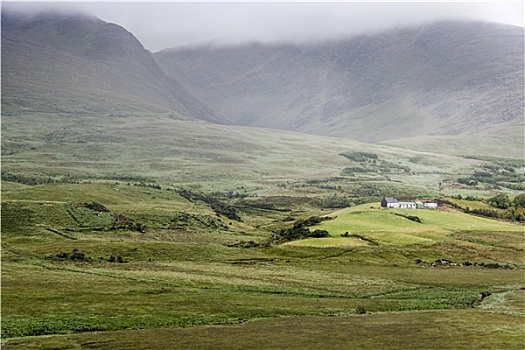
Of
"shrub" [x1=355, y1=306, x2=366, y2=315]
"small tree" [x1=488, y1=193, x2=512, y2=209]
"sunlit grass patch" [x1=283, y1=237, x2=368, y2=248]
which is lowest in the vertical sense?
"sunlit grass patch" [x1=283, y1=237, x2=368, y2=248]

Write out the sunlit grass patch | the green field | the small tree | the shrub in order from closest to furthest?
the green field, the shrub, the sunlit grass patch, the small tree

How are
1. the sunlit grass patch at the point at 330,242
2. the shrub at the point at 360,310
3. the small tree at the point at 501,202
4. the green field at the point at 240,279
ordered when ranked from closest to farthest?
the green field at the point at 240,279, the shrub at the point at 360,310, the sunlit grass patch at the point at 330,242, the small tree at the point at 501,202

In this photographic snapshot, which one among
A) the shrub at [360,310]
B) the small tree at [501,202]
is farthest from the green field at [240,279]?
the small tree at [501,202]

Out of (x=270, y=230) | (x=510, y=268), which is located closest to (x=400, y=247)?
(x=510, y=268)

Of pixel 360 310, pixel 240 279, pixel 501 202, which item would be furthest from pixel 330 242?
pixel 501 202

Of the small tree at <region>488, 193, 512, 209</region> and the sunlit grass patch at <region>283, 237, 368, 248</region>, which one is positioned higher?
the small tree at <region>488, 193, 512, 209</region>

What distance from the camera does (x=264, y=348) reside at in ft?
172

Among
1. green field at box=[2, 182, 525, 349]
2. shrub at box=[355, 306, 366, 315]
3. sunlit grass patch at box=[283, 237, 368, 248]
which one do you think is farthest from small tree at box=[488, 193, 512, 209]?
shrub at box=[355, 306, 366, 315]

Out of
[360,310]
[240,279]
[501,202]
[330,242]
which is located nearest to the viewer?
[360,310]

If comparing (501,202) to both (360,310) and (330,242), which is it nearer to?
(330,242)

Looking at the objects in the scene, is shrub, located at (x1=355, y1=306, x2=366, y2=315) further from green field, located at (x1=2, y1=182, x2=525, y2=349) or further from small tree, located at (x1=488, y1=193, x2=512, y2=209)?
small tree, located at (x1=488, y1=193, x2=512, y2=209)

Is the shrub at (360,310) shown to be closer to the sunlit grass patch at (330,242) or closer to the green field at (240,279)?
the green field at (240,279)

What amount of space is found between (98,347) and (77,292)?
25349mm

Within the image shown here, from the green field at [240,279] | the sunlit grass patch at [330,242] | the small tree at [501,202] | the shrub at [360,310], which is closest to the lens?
the green field at [240,279]
